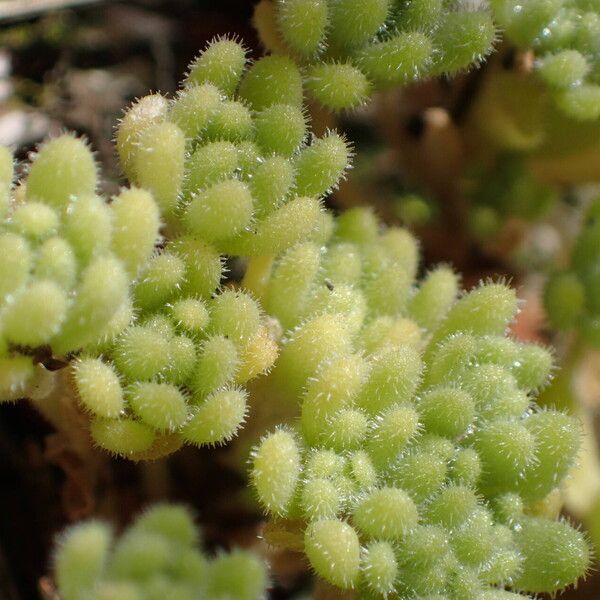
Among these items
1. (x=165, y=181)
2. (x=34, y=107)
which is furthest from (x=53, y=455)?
(x=34, y=107)

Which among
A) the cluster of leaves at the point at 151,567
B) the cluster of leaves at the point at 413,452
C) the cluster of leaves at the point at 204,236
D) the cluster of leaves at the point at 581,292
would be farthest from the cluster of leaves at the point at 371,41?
the cluster of leaves at the point at 151,567

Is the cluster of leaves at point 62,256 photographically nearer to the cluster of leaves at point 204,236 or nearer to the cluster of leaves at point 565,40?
the cluster of leaves at point 204,236

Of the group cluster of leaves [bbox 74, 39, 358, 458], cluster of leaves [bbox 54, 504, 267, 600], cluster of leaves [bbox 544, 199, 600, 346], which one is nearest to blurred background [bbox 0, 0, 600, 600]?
cluster of leaves [bbox 544, 199, 600, 346]

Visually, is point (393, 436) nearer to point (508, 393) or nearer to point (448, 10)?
point (508, 393)

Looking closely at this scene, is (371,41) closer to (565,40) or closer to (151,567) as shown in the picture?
(565,40)

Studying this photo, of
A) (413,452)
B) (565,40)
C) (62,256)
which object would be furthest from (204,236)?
(565,40)

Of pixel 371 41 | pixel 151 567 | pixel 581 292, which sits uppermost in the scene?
pixel 371 41
